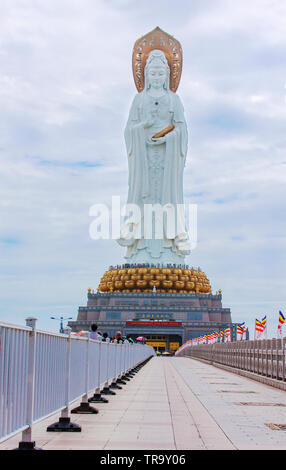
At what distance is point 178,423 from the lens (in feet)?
29.1

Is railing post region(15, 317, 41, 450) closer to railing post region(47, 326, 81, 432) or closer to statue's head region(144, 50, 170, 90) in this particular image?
railing post region(47, 326, 81, 432)

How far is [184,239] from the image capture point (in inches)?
2259

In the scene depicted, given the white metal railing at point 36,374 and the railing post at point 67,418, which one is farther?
the railing post at point 67,418

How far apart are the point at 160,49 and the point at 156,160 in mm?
9664

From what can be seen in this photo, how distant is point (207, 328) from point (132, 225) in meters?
10.5

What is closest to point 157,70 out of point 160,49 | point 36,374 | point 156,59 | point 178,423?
point 156,59

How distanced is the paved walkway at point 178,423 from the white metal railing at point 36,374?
42 centimetres

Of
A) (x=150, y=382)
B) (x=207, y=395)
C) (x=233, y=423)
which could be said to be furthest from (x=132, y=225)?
(x=233, y=423)

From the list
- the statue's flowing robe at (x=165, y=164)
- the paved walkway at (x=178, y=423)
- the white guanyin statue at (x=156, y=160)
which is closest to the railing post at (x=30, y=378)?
the paved walkway at (x=178, y=423)

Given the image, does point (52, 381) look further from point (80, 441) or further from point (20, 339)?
point (20, 339)

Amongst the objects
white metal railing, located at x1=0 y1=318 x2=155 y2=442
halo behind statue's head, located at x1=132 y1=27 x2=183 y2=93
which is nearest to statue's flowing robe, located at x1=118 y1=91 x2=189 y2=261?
halo behind statue's head, located at x1=132 y1=27 x2=183 y2=93

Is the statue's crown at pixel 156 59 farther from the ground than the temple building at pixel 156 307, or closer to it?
farther from the ground

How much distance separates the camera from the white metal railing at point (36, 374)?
5.40 metres

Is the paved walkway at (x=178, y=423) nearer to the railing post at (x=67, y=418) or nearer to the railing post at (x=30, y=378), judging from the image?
the railing post at (x=67, y=418)
